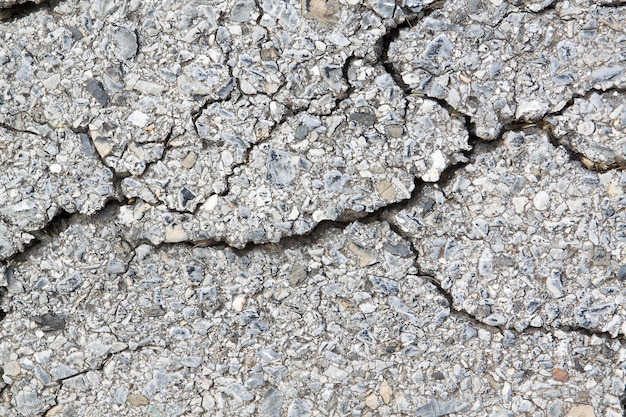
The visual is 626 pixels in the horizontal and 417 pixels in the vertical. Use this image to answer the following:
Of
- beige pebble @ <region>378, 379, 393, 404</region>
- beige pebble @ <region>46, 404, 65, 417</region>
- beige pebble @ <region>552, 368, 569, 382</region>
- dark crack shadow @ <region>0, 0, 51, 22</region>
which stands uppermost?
dark crack shadow @ <region>0, 0, 51, 22</region>

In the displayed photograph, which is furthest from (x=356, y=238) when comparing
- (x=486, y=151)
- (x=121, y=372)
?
(x=121, y=372)

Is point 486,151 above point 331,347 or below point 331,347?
above

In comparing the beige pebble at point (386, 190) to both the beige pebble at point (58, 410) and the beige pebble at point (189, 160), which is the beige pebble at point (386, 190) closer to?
the beige pebble at point (189, 160)

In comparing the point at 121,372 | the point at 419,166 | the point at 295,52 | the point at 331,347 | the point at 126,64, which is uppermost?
the point at 295,52

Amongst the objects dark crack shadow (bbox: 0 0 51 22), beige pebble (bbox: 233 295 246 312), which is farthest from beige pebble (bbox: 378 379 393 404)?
dark crack shadow (bbox: 0 0 51 22)

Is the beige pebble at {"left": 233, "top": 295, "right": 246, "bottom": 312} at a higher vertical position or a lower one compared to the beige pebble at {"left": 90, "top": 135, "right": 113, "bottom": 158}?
lower

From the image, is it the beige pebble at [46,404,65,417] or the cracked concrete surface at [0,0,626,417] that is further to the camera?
the beige pebble at [46,404,65,417]

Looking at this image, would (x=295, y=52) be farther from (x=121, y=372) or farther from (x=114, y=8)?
(x=121, y=372)

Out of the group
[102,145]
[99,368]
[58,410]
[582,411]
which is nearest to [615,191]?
[582,411]

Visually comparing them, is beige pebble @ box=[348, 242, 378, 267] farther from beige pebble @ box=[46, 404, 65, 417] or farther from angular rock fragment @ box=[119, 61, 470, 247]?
beige pebble @ box=[46, 404, 65, 417]

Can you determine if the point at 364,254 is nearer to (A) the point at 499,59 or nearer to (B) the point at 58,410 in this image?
(A) the point at 499,59
